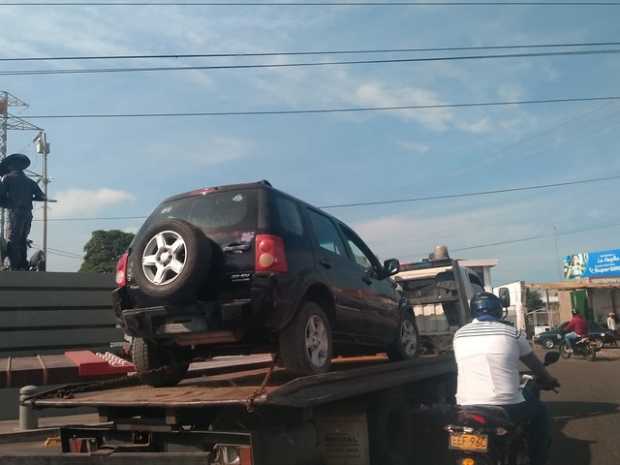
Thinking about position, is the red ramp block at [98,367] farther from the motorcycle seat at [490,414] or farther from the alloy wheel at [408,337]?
the motorcycle seat at [490,414]

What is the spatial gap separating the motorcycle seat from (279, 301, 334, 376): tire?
1292 mm

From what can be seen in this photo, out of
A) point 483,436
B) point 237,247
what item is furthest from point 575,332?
point 237,247

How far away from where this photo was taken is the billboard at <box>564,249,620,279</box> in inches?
1455

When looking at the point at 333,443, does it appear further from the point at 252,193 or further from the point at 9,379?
the point at 9,379

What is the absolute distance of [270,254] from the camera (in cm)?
474

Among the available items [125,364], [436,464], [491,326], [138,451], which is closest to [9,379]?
[125,364]

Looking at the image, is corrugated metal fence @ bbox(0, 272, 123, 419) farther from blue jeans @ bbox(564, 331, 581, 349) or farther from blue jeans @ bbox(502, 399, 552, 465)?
blue jeans @ bbox(564, 331, 581, 349)

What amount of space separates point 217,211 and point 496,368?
8.19 feet

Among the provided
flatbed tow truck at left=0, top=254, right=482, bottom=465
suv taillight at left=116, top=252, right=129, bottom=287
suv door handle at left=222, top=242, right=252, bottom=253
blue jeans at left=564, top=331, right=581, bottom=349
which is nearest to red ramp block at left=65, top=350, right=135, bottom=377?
flatbed tow truck at left=0, top=254, right=482, bottom=465

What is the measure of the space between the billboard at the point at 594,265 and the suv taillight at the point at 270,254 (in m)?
35.9

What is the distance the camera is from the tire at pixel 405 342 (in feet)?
25.3

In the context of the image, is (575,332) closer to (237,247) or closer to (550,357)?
(550,357)

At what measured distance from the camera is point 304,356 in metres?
4.94

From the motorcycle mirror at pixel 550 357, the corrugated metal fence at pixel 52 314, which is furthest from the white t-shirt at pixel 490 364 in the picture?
the corrugated metal fence at pixel 52 314
